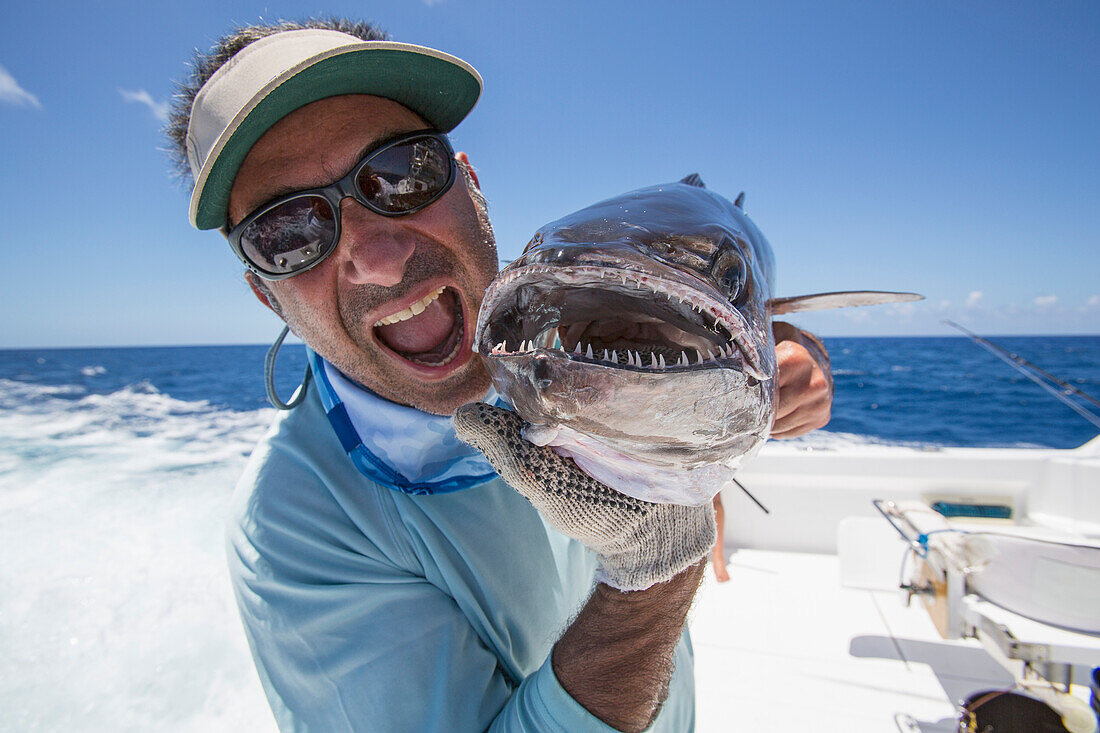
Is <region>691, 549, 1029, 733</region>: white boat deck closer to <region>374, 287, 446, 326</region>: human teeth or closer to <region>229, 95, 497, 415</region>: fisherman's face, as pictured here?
<region>229, 95, 497, 415</region>: fisherman's face

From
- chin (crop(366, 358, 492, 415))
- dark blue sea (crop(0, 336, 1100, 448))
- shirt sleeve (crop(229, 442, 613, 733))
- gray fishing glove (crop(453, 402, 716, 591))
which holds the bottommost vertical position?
dark blue sea (crop(0, 336, 1100, 448))

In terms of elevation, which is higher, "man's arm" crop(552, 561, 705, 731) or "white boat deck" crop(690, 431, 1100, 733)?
"man's arm" crop(552, 561, 705, 731)

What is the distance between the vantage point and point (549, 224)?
1002 mm

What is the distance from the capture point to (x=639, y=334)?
103cm

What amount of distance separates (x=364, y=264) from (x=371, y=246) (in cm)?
5

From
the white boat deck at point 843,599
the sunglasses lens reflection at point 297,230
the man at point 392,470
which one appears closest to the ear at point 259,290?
the man at point 392,470

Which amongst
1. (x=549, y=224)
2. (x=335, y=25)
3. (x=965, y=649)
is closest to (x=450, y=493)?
(x=549, y=224)

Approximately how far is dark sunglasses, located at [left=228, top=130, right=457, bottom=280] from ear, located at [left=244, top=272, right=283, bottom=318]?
0.14 metres

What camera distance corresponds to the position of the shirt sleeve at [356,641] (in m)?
1.09

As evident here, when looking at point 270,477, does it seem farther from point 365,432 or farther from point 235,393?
point 235,393

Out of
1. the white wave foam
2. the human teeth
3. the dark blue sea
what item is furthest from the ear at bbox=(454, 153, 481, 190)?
the dark blue sea

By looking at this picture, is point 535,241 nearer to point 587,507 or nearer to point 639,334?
point 639,334

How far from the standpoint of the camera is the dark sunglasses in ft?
4.79

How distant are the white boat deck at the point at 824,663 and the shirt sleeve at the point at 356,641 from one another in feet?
5.79
